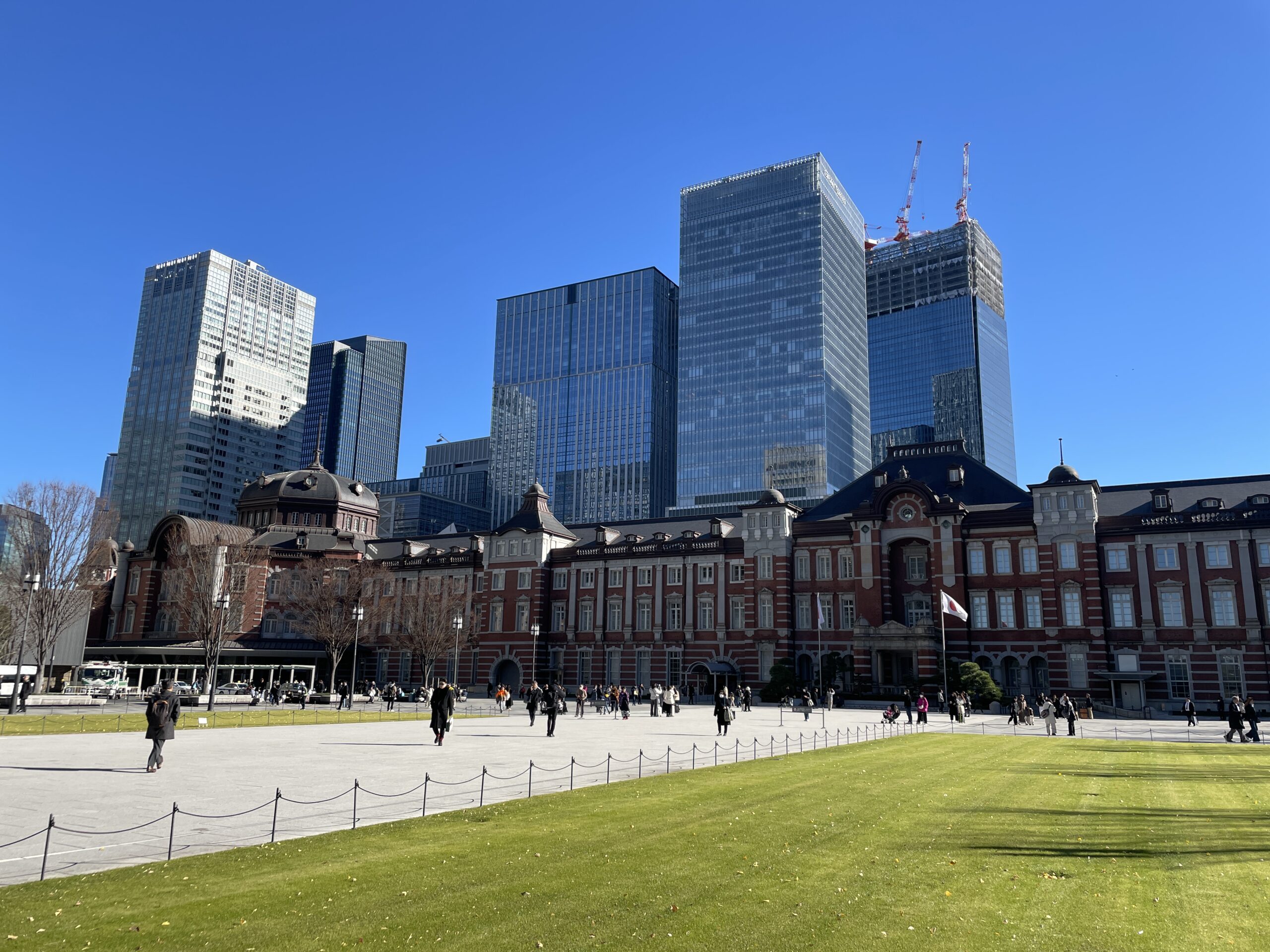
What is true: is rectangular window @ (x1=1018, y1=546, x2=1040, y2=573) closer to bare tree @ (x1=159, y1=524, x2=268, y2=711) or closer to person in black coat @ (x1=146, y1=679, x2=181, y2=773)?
A: bare tree @ (x1=159, y1=524, x2=268, y2=711)

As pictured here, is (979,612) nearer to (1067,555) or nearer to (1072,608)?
(1072,608)

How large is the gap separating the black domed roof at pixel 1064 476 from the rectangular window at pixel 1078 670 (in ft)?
41.6

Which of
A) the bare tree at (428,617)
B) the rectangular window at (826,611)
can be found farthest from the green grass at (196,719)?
the rectangular window at (826,611)

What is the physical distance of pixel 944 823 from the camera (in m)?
16.9

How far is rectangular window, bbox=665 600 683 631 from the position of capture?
8100 centimetres

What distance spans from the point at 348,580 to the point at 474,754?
63.1 metres

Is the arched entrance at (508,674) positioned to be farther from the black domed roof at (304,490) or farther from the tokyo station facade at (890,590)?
the black domed roof at (304,490)

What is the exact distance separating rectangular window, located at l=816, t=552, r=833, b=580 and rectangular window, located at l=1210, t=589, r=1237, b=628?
27.0m

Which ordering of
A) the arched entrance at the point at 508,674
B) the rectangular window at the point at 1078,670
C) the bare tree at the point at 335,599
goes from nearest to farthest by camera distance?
the rectangular window at the point at 1078,670 → the bare tree at the point at 335,599 → the arched entrance at the point at 508,674

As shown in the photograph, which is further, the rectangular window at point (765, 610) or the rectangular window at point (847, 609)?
the rectangular window at point (765, 610)

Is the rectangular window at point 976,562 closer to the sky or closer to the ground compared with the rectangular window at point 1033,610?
closer to the sky

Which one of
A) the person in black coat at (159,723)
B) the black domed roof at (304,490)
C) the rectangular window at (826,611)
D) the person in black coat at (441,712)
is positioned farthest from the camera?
the black domed roof at (304,490)

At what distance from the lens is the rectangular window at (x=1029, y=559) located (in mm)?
68562

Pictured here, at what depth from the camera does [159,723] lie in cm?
2370
